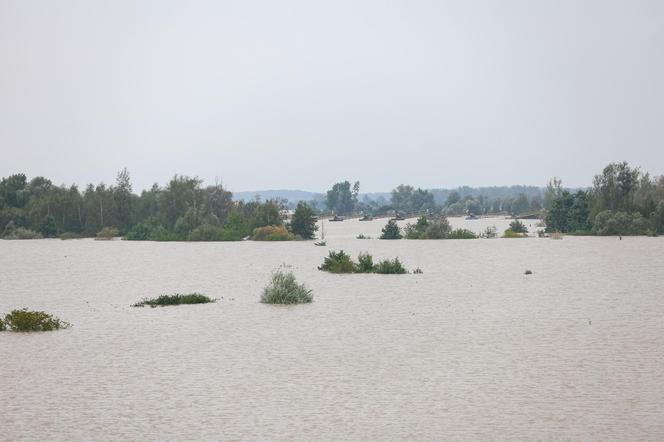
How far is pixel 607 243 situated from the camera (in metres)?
77.2

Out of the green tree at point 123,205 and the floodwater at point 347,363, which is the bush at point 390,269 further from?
the green tree at point 123,205

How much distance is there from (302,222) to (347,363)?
7294cm

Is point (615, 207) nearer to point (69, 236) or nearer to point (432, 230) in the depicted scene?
point (432, 230)

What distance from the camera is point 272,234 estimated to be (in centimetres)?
9075

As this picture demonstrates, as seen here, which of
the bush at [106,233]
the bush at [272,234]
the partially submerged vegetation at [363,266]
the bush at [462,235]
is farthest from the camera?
the bush at [106,233]

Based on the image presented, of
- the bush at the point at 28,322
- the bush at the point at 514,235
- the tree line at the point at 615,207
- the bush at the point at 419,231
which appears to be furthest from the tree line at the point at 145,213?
the bush at the point at 28,322

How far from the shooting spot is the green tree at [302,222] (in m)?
92.5

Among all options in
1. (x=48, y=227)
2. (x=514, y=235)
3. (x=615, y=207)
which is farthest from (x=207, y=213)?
(x=615, y=207)

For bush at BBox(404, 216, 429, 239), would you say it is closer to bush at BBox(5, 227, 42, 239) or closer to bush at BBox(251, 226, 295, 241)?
bush at BBox(251, 226, 295, 241)

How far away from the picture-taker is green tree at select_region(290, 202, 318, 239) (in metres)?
92.5

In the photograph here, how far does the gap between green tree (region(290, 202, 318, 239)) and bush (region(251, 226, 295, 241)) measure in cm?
122

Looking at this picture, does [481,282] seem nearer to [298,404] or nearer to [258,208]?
[298,404]

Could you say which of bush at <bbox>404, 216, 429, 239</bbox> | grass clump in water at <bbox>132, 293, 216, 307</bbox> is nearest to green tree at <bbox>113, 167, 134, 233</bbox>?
bush at <bbox>404, 216, 429, 239</bbox>

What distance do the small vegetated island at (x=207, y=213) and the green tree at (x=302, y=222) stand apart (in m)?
0.12
